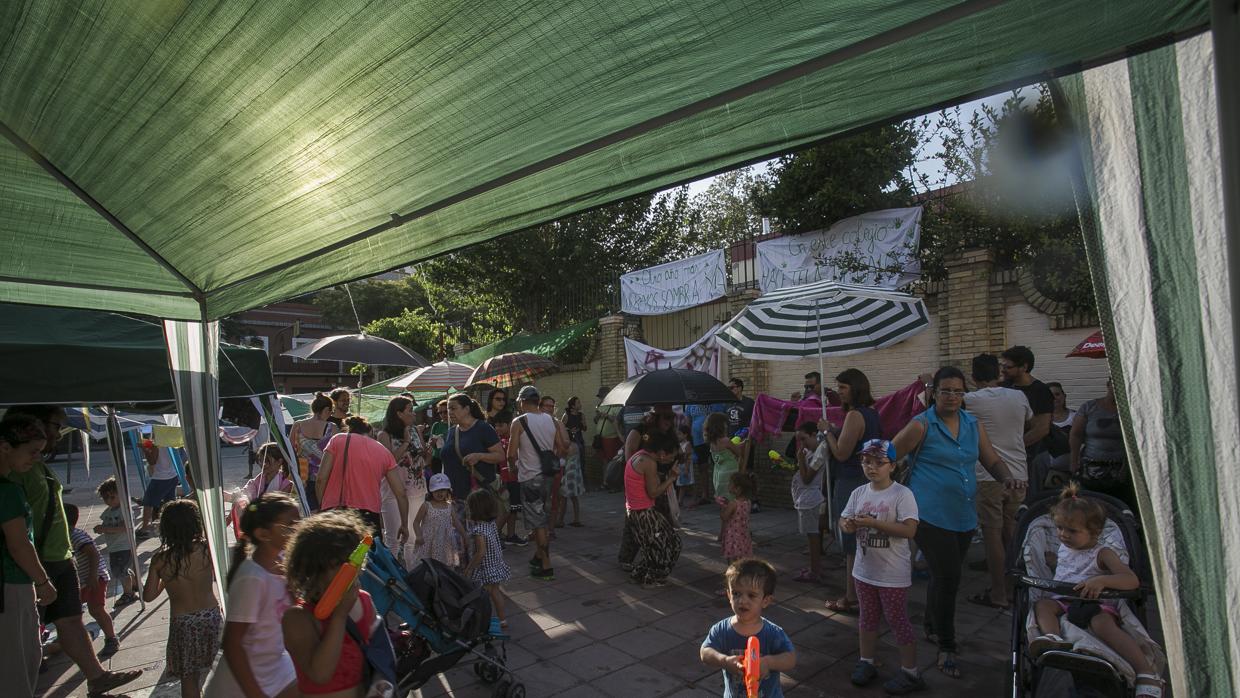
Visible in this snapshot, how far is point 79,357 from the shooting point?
4.27 metres

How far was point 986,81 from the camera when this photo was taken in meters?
1.54

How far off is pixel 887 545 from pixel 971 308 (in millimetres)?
5432

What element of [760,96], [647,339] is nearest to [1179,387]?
[760,96]

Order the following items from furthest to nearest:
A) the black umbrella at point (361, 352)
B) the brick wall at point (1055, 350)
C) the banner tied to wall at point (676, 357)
A: the banner tied to wall at point (676, 357) → the black umbrella at point (361, 352) → the brick wall at point (1055, 350)

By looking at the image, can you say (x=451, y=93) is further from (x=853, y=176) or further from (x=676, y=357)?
(x=676, y=357)

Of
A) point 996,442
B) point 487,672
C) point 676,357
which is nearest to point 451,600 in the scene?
point 487,672

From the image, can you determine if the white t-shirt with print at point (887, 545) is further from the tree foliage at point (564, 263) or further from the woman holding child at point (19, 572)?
the tree foliage at point (564, 263)

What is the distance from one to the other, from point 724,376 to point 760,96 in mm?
9781

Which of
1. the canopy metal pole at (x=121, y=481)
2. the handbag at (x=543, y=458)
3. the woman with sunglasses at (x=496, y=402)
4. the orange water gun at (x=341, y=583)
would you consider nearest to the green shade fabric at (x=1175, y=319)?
the orange water gun at (x=341, y=583)

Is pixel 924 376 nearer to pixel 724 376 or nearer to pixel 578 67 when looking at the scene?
pixel 724 376

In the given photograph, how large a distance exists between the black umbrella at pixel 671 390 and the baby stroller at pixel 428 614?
3.42 m

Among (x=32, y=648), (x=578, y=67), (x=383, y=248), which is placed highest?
(x=578, y=67)

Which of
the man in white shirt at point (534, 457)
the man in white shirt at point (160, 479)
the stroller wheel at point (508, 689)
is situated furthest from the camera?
the man in white shirt at point (160, 479)

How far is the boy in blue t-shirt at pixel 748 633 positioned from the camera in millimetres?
2744
